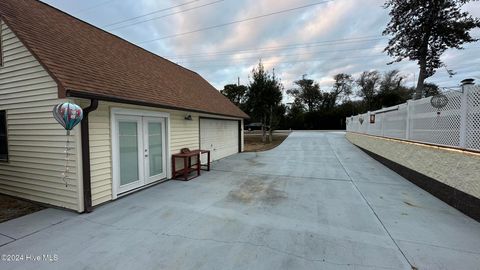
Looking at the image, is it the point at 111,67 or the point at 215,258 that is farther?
the point at 111,67

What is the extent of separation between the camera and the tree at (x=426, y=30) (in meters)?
12.0

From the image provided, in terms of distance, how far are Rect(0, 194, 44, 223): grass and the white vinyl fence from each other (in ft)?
27.4

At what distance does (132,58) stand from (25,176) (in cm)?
460

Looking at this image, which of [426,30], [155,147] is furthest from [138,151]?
Answer: [426,30]

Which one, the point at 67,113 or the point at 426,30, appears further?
the point at 426,30

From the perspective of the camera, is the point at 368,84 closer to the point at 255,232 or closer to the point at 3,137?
the point at 255,232

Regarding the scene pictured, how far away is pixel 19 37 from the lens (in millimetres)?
3961

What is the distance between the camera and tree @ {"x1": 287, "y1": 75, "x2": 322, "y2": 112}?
47.3 metres

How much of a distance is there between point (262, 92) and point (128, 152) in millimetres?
14343

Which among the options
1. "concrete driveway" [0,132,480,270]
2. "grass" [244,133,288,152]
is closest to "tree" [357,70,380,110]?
"grass" [244,133,288,152]

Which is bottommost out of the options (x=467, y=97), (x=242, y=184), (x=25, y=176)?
(x=242, y=184)

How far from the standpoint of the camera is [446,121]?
14.9ft

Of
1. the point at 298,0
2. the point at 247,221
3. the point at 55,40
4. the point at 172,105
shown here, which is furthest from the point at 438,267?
the point at 298,0

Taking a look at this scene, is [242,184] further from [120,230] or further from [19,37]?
[19,37]
